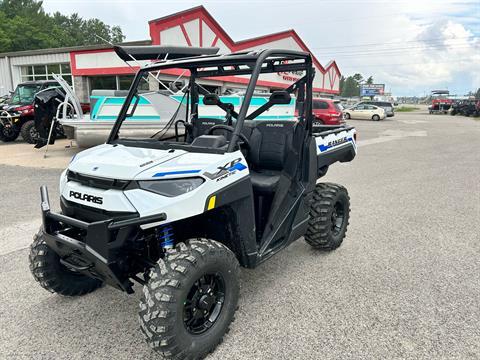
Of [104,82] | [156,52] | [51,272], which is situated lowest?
[51,272]

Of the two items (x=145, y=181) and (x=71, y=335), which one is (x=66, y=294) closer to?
(x=71, y=335)

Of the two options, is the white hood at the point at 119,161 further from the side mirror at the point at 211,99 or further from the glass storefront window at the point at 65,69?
the glass storefront window at the point at 65,69

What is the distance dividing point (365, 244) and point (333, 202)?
86 cm

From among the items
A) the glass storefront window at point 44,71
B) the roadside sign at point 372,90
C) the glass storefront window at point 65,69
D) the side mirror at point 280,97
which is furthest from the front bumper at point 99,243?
the roadside sign at point 372,90

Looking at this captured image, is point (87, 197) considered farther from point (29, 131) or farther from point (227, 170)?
point (29, 131)

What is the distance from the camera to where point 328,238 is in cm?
396

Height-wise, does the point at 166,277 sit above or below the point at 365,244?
above

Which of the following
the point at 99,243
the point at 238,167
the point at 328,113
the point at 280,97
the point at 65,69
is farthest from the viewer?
the point at 65,69

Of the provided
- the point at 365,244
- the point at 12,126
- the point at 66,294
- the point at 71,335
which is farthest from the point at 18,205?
the point at 12,126

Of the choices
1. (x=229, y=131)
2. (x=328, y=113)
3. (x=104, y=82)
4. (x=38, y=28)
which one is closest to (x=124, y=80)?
(x=104, y=82)

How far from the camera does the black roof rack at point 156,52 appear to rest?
3.29 meters

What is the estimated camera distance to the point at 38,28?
46.8 meters

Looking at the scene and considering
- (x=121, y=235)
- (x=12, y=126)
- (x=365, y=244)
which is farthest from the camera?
(x=12, y=126)

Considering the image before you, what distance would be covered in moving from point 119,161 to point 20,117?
41.5 feet
